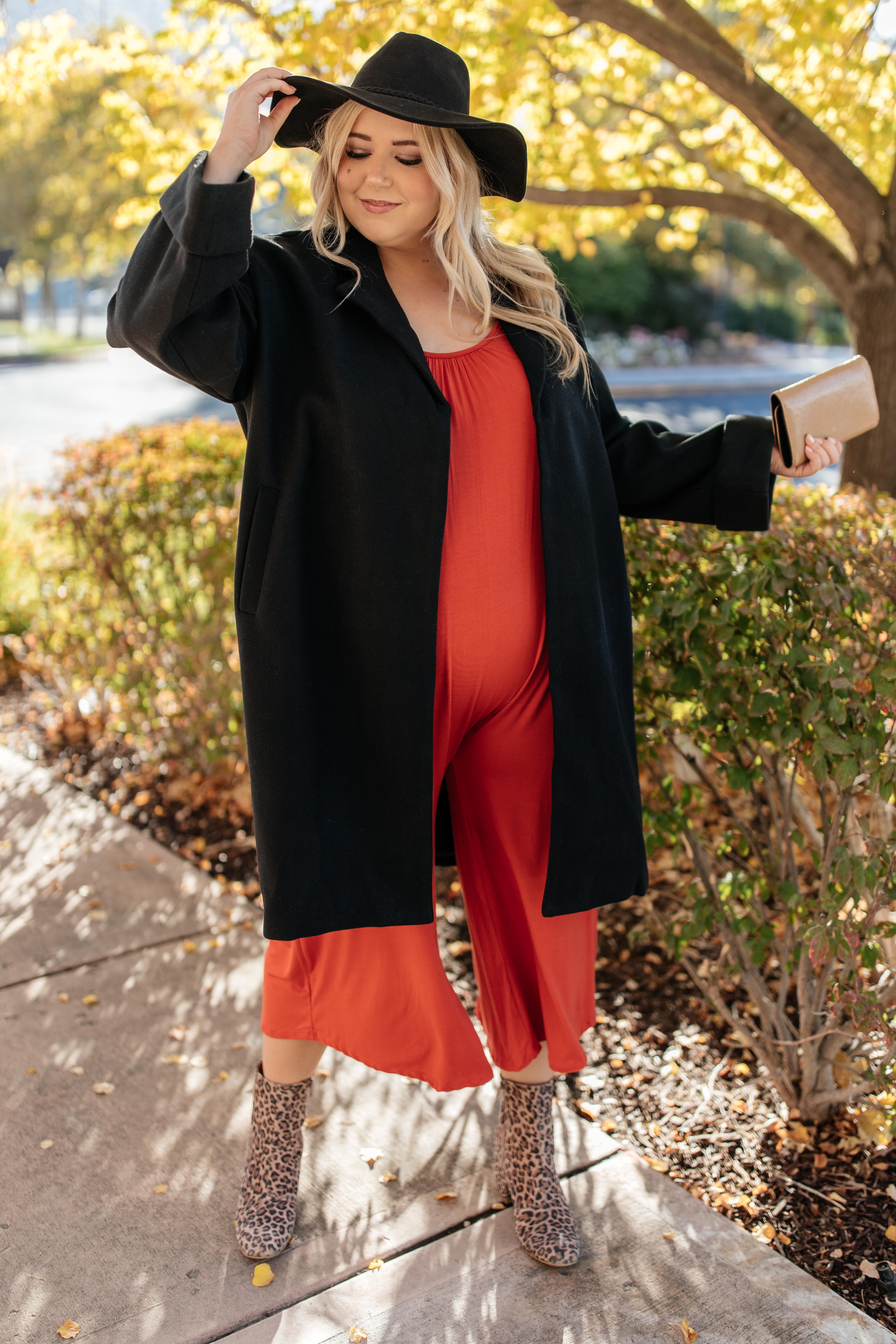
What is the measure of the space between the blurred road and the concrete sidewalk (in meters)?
9.58

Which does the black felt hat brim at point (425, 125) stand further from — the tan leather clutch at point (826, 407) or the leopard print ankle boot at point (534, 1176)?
the leopard print ankle boot at point (534, 1176)

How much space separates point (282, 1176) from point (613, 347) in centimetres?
2336

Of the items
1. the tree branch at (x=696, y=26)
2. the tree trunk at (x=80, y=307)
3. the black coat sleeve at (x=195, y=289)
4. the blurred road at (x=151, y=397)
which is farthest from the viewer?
the tree trunk at (x=80, y=307)

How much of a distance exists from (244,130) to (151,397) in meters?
20.8

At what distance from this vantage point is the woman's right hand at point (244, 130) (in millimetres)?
1736

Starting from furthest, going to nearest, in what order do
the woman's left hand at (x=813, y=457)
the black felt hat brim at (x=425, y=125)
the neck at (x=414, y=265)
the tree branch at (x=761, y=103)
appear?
1. the tree branch at (x=761, y=103)
2. the woman's left hand at (x=813, y=457)
3. the neck at (x=414, y=265)
4. the black felt hat brim at (x=425, y=125)

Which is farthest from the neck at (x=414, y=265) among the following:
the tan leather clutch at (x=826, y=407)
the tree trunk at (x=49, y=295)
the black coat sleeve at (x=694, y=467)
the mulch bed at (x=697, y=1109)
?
the tree trunk at (x=49, y=295)

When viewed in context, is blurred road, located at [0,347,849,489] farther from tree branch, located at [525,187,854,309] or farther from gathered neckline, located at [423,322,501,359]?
gathered neckline, located at [423,322,501,359]

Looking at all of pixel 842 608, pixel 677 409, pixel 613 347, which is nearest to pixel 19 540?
pixel 842 608

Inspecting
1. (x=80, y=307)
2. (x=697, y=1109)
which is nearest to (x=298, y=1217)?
Answer: (x=697, y=1109)

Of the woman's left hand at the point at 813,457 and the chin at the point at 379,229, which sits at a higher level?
the chin at the point at 379,229

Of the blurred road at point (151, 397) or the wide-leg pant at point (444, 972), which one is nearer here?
the wide-leg pant at point (444, 972)

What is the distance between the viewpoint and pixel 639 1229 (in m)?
2.24

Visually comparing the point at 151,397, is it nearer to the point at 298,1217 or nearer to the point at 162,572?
the point at 162,572
